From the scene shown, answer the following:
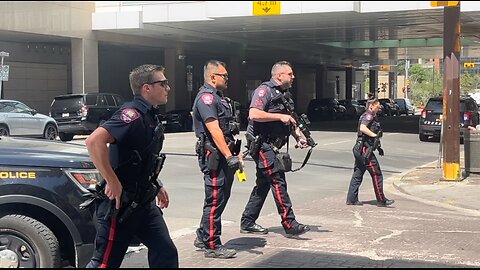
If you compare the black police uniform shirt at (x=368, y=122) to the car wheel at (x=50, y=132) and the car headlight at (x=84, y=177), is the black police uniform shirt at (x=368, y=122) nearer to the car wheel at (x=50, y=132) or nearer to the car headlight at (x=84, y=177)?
the car headlight at (x=84, y=177)

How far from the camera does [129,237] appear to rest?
4328mm

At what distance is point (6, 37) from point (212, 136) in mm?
25260

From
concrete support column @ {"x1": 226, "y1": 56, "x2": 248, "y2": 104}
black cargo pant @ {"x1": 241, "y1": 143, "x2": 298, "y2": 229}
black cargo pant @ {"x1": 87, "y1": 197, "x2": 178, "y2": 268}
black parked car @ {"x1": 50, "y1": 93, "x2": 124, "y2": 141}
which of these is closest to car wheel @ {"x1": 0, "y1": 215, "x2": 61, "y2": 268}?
black cargo pant @ {"x1": 87, "y1": 197, "x2": 178, "y2": 268}

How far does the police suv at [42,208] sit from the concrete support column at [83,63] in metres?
24.5

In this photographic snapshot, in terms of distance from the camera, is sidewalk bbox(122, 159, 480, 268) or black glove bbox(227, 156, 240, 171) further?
sidewalk bbox(122, 159, 480, 268)

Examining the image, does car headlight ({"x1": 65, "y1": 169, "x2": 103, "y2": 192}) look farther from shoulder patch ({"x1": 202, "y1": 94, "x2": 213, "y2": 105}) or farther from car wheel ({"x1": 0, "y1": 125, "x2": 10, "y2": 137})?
car wheel ({"x1": 0, "y1": 125, "x2": 10, "y2": 137})

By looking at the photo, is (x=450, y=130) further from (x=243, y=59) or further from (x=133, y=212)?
(x=243, y=59)

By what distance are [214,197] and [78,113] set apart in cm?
1826

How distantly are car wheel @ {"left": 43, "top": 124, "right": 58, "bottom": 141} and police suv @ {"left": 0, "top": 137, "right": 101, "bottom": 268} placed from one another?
17258 millimetres

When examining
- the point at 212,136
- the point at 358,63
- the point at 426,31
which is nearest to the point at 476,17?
the point at 426,31

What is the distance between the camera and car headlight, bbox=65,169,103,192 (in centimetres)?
499

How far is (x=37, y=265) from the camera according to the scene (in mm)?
4887

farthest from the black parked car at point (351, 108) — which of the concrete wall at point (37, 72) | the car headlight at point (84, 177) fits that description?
the car headlight at point (84, 177)

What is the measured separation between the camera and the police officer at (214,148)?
19.9 feet
